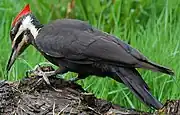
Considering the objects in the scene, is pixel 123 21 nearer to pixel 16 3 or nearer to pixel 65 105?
pixel 16 3

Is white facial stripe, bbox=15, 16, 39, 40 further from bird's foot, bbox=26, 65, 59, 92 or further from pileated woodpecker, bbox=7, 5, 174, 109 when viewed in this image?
bird's foot, bbox=26, 65, 59, 92

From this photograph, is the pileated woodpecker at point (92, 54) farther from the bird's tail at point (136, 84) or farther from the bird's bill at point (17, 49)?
the bird's bill at point (17, 49)

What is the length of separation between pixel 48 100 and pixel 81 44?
1.79 feet

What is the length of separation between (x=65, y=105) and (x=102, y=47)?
22.5 inches

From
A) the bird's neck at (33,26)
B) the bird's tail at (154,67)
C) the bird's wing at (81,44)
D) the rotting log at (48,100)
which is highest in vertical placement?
the bird's neck at (33,26)

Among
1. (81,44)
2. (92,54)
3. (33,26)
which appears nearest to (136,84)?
(92,54)

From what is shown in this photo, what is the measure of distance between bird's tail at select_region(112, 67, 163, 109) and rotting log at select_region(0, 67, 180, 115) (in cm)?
10

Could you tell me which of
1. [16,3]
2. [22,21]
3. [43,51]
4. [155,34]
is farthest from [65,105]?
[16,3]

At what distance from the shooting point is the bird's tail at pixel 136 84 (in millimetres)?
4586

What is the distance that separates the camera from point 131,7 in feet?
25.3

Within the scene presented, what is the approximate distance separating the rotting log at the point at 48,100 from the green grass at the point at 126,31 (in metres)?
0.84

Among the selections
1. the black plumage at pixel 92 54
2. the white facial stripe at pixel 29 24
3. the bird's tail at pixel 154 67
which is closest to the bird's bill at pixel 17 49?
the white facial stripe at pixel 29 24

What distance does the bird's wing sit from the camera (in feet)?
15.8

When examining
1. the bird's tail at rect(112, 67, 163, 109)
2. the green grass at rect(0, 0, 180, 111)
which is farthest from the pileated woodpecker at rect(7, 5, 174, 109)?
the green grass at rect(0, 0, 180, 111)
